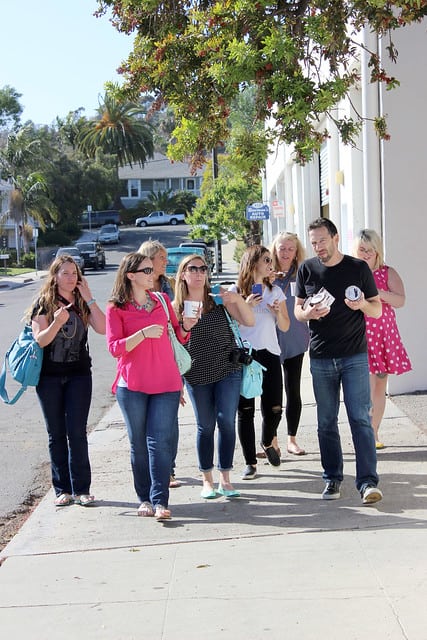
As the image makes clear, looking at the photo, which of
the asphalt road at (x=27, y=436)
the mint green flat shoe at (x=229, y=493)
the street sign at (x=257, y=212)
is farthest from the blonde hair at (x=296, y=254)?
the street sign at (x=257, y=212)

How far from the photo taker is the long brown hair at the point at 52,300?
7004mm

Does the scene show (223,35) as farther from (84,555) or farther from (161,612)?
(161,612)

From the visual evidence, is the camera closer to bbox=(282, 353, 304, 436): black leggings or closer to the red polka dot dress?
bbox=(282, 353, 304, 436): black leggings

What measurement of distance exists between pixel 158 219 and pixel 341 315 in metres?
75.5

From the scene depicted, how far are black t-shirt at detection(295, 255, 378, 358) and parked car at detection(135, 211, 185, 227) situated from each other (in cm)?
7430

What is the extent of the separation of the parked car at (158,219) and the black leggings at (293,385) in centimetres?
7283

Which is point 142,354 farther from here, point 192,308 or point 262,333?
point 262,333

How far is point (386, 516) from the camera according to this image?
20.1ft

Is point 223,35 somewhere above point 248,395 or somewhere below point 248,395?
above

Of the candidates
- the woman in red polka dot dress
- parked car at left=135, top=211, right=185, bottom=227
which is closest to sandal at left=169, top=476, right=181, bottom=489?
the woman in red polka dot dress

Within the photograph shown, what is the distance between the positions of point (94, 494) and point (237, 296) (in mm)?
2062

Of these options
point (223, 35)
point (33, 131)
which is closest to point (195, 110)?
point (223, 35)

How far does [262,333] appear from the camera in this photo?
24.5ft

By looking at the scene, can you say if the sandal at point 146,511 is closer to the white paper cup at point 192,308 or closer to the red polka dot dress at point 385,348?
the white paper cup at point 192,308
